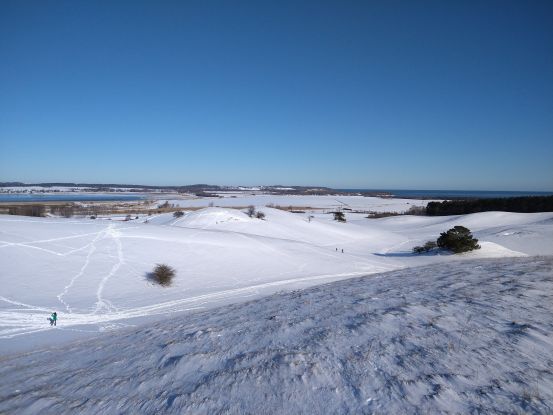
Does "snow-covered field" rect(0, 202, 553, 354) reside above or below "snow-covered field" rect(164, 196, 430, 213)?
above

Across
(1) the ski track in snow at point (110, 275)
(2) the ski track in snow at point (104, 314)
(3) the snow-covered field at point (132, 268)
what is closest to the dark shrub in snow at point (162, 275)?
(3) the snow-covered field at point (132, 268)

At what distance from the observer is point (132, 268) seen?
19.9 metres

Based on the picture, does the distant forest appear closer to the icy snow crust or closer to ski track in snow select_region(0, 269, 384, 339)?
ski track in snow select_region(0, 269, 384, 339)

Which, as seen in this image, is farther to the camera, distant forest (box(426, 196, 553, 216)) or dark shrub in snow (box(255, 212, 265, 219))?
distant forest (box(426, 196, 553, 216))

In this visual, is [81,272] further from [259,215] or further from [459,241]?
[259,215]

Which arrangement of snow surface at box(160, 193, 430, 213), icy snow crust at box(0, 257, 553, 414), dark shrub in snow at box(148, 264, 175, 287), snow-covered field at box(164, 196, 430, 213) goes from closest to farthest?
1. icy snow crust at box(0, 257, 553, 414)
2. dark shrub in snow at box(148, 264, 175, 287)
3. snow-covered field at box(164, 196, 430, 213)
4. snow surface at box(160, 193, 430, 213)

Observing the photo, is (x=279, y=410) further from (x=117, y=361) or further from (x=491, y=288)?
(x=491, y=288)

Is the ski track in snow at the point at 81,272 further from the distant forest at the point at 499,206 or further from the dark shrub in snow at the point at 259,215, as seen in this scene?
the distant forest at the point at 499,206

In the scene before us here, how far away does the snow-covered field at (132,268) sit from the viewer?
1369 centimetres

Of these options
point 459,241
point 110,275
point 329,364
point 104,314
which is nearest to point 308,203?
point 459,241

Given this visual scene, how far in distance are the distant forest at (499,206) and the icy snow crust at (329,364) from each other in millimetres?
76273

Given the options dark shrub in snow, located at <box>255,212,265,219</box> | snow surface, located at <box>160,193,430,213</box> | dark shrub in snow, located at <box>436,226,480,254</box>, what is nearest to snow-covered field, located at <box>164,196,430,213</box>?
snow surface, located at <box>160,193,430,213</box>

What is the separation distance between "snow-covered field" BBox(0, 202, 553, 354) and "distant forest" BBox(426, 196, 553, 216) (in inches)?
1700

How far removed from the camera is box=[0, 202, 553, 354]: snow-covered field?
13.7m
